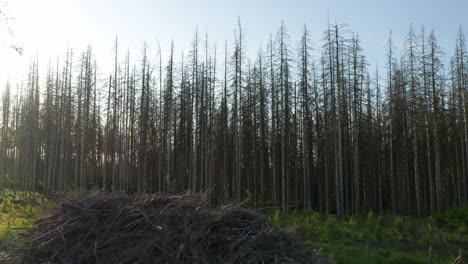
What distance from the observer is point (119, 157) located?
30.0 m

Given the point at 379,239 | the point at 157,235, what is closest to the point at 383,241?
the point at 379,239

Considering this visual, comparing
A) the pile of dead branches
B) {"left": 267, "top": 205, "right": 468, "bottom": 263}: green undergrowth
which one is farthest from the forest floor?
the pile of dead branches

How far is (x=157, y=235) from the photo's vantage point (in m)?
6.29

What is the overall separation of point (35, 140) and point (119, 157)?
6.53m

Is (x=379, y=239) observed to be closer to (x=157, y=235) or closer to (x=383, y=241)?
(x=383, y=241)

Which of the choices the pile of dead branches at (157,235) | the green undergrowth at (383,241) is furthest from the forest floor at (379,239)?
the pile of dead branches at (157,235)

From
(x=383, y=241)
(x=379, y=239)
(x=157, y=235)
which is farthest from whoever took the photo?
(x=379, y=239)

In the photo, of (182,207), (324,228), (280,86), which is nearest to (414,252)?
(324,228)

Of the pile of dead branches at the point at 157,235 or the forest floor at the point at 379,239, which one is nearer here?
the pile of dead branches at the point at 157,235

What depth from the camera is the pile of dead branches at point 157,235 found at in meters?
6.12

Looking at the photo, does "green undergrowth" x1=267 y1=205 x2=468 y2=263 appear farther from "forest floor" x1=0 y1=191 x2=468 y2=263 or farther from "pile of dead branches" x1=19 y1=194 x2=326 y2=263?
"pile of dead branches" x1=19 y1=194 x2=326 y2=263

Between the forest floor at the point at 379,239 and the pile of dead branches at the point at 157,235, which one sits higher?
the pile of dead branches at the point at 157,235

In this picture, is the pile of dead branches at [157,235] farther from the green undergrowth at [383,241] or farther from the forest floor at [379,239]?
the green undergrowth at [383,241]

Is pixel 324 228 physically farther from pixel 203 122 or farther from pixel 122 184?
pixel 122 184
